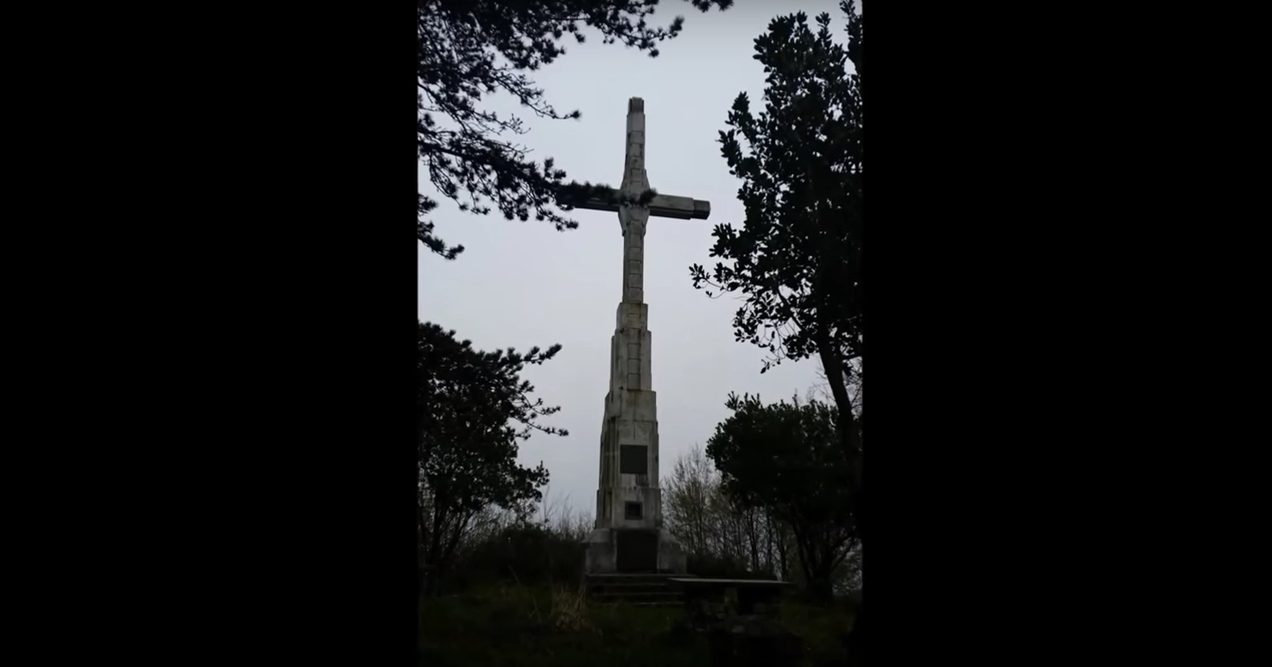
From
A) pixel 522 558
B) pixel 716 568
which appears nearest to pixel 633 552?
pixel 716 568

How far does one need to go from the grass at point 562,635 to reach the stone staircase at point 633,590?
1.04 metres

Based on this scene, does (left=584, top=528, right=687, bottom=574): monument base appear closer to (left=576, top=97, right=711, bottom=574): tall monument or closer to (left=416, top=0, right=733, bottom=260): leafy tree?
(left=576, top=97, right=711, bottom=574): tall monument

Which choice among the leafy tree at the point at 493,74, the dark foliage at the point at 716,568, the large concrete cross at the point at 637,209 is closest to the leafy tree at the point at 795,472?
the dark foliage at the point at 716,568

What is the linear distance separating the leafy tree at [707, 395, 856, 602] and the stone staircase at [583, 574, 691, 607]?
1812 mm

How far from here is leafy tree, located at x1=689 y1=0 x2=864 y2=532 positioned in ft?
24.5

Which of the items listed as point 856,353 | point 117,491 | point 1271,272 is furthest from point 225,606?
point 856,353

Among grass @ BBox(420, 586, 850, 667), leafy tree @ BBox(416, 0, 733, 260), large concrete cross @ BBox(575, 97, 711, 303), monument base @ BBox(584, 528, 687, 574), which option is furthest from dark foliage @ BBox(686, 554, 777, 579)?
leafy tree @ BBox(416, 0, 733, 260)

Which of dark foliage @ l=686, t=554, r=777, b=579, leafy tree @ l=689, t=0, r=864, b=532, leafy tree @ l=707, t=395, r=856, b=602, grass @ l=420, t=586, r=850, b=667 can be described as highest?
leafy tree @ l=689, t=0, r=864, b=532

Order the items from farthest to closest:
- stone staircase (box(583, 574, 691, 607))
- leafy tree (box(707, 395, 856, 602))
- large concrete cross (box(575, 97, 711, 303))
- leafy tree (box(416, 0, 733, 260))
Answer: large concrete cross (box(575, 97, 711, 303)) < leafy tree (box(707, 395, 856, 602)) < stone staircase (box(583, 574, 691, 607)) < leafy tree (box(416, 0, 733, 260))

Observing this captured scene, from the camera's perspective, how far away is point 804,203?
789 centimetres

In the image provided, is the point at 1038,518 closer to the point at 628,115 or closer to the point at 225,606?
the point at 225,606

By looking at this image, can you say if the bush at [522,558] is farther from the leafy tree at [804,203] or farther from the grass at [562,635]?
the leafy tree at [804,203]

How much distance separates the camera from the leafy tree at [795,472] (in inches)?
478

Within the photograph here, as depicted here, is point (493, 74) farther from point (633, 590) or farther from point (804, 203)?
point (633, 590)
